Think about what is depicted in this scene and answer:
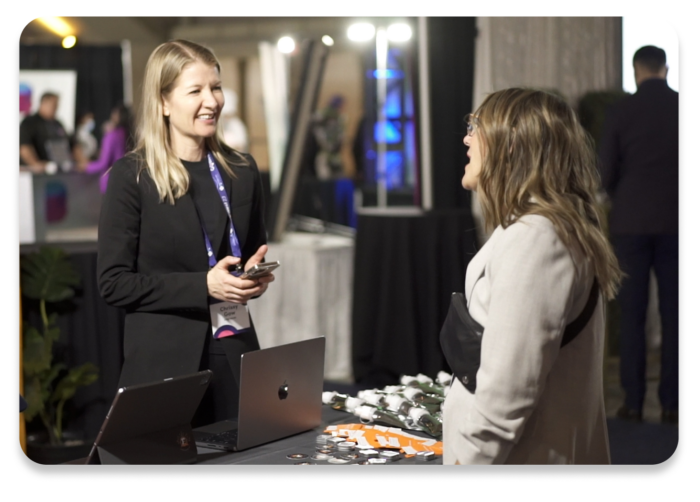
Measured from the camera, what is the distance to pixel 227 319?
207cm

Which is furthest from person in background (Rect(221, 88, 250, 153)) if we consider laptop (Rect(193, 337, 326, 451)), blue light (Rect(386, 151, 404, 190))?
laptop (Rect(193, 337, 326, 451))

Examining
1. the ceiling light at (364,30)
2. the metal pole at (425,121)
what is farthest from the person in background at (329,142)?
the metal pole at (425,121)

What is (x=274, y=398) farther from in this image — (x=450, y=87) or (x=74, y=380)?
(x=450, y=87)

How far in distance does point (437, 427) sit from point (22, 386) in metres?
2.43

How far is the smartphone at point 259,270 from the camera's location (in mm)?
1899

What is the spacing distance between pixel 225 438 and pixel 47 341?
2.11 meters

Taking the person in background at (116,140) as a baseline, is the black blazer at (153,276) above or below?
below

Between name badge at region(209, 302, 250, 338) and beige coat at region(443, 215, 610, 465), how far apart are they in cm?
77

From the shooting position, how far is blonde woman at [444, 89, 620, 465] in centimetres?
133

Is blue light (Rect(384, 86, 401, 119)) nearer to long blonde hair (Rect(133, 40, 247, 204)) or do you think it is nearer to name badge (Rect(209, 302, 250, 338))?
long blonde hair (Rect(133, 40, 247, 204))

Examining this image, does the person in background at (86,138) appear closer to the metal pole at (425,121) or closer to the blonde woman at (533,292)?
the metal pole at (425,121)

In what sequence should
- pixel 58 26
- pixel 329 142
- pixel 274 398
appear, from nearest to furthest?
pixel 274 398 < pixel 58 26 < pixel 329 142

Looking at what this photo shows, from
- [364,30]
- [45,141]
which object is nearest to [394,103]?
[364,30]
